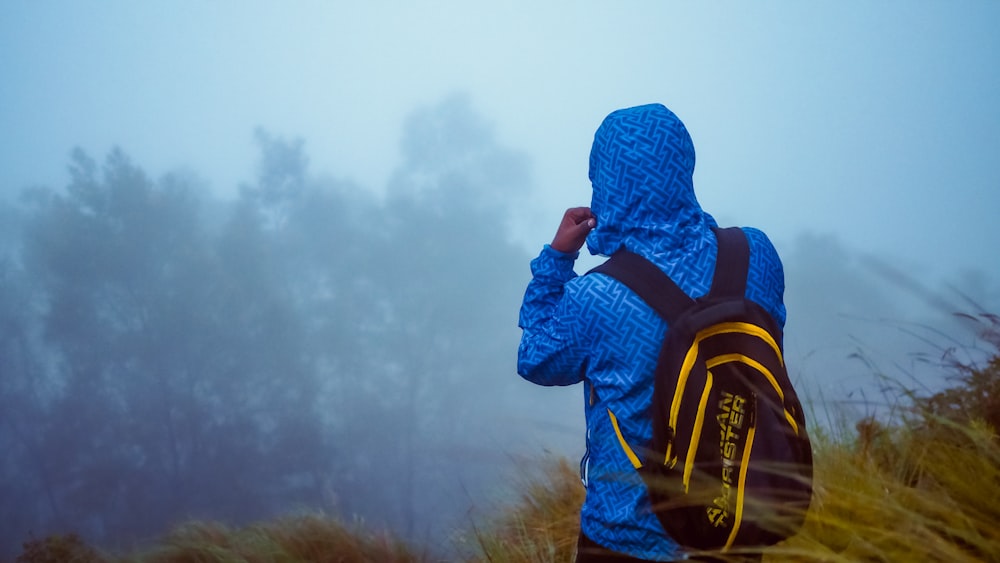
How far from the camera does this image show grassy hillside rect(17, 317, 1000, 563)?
154cm

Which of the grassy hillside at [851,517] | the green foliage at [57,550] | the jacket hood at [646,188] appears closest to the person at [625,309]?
the jacket hood at [646,188]

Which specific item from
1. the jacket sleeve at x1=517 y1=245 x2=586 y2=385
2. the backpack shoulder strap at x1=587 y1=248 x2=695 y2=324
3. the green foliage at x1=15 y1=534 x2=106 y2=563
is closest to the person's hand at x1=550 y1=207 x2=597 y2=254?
the jacket sleeve at x1=517 y1=245 x2=586 y2=385

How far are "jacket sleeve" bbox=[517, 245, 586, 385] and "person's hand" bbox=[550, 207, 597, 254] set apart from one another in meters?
0.02

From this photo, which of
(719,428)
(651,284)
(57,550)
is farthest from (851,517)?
(57,550)

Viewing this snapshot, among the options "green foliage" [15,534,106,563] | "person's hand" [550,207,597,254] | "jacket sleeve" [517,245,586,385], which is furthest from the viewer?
"green foliage" [15,534,106,563]

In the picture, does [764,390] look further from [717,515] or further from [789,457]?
[717,515]

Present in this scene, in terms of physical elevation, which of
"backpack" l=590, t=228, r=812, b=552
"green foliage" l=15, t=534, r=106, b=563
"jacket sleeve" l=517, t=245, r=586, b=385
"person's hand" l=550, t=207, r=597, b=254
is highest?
"person's hand" l=550, t=207, r=597, b=254

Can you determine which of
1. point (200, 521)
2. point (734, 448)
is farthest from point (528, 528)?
point (734, 448)

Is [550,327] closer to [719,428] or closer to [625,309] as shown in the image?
[625,309]

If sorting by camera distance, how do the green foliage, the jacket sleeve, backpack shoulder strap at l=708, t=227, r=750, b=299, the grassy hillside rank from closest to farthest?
the grassy hillside → backpack shoulder strap at l=708, t=227, r=750, b=299 → the jacket sleeve → the green foliage

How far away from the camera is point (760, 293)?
1.86m

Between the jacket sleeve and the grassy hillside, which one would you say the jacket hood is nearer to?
the jacket sleeve

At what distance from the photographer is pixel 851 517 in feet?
6.07

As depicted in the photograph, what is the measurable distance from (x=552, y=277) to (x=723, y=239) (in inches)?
17.4
